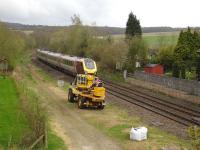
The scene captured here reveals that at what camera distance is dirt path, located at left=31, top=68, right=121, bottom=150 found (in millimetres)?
21562

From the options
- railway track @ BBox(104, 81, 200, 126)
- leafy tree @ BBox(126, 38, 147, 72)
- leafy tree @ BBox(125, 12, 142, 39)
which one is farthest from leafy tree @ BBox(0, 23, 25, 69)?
leafy tree @ BBox(125, 12, 142, 39)

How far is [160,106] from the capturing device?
115 feet

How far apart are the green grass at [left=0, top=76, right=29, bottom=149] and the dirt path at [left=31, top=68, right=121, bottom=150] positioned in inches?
79.1

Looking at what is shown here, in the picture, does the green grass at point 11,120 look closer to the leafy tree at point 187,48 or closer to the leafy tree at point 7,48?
the leafy tree at point 187,48

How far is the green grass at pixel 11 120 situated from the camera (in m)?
21.6

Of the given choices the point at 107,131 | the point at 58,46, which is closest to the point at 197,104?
the point at 107,131

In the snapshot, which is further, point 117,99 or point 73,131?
point 117,99

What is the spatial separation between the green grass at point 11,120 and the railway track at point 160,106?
9.58 meters

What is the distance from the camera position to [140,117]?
97.7 ft

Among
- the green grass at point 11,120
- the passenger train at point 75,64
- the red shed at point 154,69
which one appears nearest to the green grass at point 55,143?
the green grass at point 11,120

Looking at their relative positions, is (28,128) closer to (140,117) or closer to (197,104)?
(140,117)

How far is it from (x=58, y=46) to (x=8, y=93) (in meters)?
74.8

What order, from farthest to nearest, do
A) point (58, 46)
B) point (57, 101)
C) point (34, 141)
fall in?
point (58, 46) → point (57, 101) → point (34, 141)

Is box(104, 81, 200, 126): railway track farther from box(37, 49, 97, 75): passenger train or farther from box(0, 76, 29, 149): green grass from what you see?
box(0, 76, 29, 149): green grass
